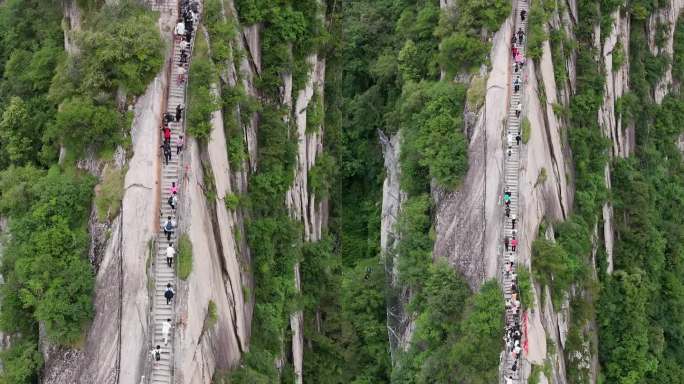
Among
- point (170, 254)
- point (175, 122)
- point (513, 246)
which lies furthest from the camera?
point (513, 246)

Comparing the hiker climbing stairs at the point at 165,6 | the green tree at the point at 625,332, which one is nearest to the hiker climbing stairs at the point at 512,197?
the green tree at the point at 625,332

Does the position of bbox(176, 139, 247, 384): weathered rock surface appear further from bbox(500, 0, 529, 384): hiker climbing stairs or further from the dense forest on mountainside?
bbox(500, 0, 529, 384): hiker climbing stairs

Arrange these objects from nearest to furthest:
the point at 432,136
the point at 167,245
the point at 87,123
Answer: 1. the point at 167,245
2. the point at 87,123
3. the point at 432,136

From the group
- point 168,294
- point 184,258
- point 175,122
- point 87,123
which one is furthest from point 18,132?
point 168,294

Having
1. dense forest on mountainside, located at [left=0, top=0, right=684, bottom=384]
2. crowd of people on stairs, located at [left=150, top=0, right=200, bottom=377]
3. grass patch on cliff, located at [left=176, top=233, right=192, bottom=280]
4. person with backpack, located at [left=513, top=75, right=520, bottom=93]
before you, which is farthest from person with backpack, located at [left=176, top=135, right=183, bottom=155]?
person with backpack, located at [left=513, top=75, right=520, bottom=93]

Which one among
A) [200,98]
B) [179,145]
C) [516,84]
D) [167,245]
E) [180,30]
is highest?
[180,30]

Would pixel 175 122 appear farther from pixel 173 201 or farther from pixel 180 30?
pixel 180 30
